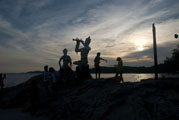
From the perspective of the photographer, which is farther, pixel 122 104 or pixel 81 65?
pixel 81 65

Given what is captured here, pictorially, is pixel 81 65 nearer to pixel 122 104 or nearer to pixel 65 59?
pixel 65 59

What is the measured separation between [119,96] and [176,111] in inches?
83.2

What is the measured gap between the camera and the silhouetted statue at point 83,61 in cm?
1039

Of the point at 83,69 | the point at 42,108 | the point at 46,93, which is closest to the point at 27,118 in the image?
the point at 42,108

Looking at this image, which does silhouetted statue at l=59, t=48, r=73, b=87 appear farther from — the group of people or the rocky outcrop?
the rocky outcrop

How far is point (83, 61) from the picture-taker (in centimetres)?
1066

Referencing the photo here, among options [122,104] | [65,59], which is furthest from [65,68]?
[122,104]

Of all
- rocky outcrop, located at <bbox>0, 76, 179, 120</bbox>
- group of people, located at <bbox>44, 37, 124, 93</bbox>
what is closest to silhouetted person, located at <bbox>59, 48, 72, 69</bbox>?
group of people, located at <bbox>44, 37, 124, 93</bbox>

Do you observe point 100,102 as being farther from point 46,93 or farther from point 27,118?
point 46,93

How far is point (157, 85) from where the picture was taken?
6383 millimetres

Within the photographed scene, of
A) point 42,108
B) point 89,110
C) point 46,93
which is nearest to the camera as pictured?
point 89,110

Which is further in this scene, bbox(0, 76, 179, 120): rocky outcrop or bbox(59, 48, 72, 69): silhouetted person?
bbox(59, 48, 72, 69): silhouetted person

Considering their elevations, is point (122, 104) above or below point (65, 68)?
below

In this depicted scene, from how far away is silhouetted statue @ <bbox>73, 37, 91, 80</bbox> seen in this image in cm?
1039
